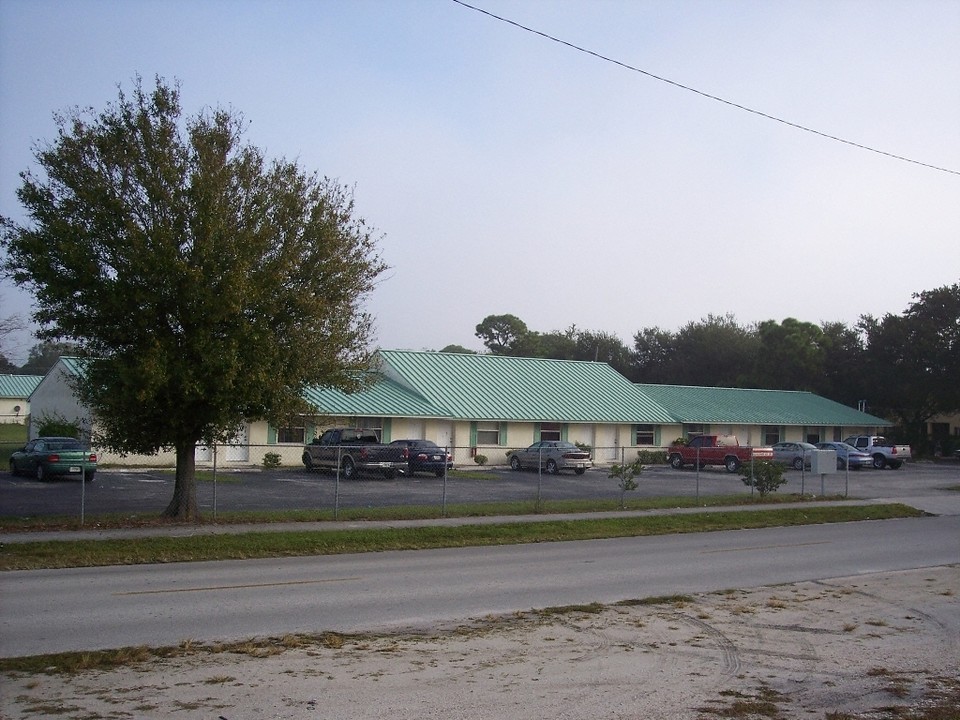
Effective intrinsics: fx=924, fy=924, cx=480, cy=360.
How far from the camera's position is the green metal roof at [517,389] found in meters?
47.1

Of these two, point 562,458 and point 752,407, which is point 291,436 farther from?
point 752,407

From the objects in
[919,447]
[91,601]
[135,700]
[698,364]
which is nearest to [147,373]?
[91,601]

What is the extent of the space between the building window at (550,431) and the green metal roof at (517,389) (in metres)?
0.62

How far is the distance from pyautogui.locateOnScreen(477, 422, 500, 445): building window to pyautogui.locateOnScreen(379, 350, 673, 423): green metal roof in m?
0.75

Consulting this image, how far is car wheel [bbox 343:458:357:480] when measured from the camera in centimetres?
3134

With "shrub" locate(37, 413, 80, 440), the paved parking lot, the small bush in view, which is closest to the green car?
the paved parking lot

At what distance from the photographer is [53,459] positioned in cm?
2898

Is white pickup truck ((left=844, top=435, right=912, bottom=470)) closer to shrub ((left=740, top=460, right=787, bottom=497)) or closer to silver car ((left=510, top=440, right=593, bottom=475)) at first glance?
silver car ((left=510, top=440, right=593, bottom=475))

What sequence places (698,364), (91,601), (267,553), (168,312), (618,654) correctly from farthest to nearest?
(698,364) → (168,312) → (267,553) → (91,601) → (618,654)

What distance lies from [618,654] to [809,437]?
5492 cm

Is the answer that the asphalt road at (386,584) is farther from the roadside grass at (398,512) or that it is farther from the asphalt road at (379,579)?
the roadside grass at (398,512)

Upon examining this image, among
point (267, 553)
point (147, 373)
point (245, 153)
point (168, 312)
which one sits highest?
point (245, 153)

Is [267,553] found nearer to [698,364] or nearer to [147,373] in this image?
[147,373]

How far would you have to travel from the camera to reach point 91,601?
1160 centimetres
